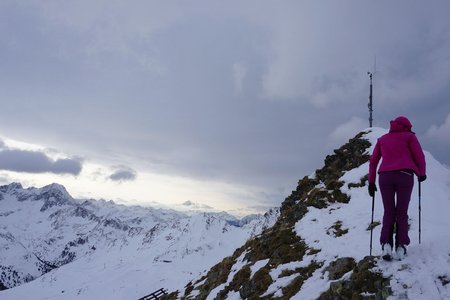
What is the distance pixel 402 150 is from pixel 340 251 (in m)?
5.34

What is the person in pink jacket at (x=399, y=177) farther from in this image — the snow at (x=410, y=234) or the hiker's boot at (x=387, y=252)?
the snow at (x=410, y=234)

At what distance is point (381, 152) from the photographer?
12.2 metres

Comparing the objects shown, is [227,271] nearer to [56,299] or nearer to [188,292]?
[188,292]

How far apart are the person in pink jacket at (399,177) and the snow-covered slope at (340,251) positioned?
2.11 ft

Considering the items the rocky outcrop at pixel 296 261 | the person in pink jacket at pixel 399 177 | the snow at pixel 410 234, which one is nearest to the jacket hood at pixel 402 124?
A: the person in pink jacket at pixel 399 177

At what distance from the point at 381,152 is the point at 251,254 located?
11.2 meters

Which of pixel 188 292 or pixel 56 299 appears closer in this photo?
pixel 188 292

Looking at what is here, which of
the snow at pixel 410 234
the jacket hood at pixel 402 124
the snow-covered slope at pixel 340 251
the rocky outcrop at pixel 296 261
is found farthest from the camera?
the jacket hood at pixel 402 124

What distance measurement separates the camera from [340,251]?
15406mm

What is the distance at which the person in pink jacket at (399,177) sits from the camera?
37.8 feet

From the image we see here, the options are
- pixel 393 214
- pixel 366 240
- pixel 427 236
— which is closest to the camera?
pixel 393 214

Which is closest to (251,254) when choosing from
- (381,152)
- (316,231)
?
(316,231)

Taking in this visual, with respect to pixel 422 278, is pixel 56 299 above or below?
below

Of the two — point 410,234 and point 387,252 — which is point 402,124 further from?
point 410,234
